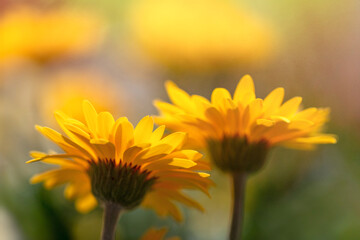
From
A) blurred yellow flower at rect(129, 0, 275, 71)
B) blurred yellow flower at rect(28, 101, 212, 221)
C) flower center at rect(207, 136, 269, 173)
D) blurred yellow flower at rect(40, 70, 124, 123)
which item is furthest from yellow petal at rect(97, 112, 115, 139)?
blurred yellow flower at rect(129, 0, 275, 71)

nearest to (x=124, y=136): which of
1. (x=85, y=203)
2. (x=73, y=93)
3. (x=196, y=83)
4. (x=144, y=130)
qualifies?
(x=144, y=130)

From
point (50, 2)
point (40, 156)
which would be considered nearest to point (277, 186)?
point (40, 156)

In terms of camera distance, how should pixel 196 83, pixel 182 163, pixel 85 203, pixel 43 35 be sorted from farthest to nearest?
pixel 196 83, pixel 43 35, pixel 85 203, pixel 182 163

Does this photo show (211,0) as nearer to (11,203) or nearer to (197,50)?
(197,50)

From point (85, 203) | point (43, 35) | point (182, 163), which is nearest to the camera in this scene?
point (182, 163)

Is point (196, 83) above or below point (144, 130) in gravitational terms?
above

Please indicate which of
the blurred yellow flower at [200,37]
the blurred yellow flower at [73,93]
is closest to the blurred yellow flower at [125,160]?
the blurred yellow flower at [73,93]

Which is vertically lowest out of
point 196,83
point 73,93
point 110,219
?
point 110,219

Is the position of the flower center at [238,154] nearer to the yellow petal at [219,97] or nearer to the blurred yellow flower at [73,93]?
the yellow petal at [219,97]

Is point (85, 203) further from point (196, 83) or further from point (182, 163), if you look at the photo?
point (196, 83)
